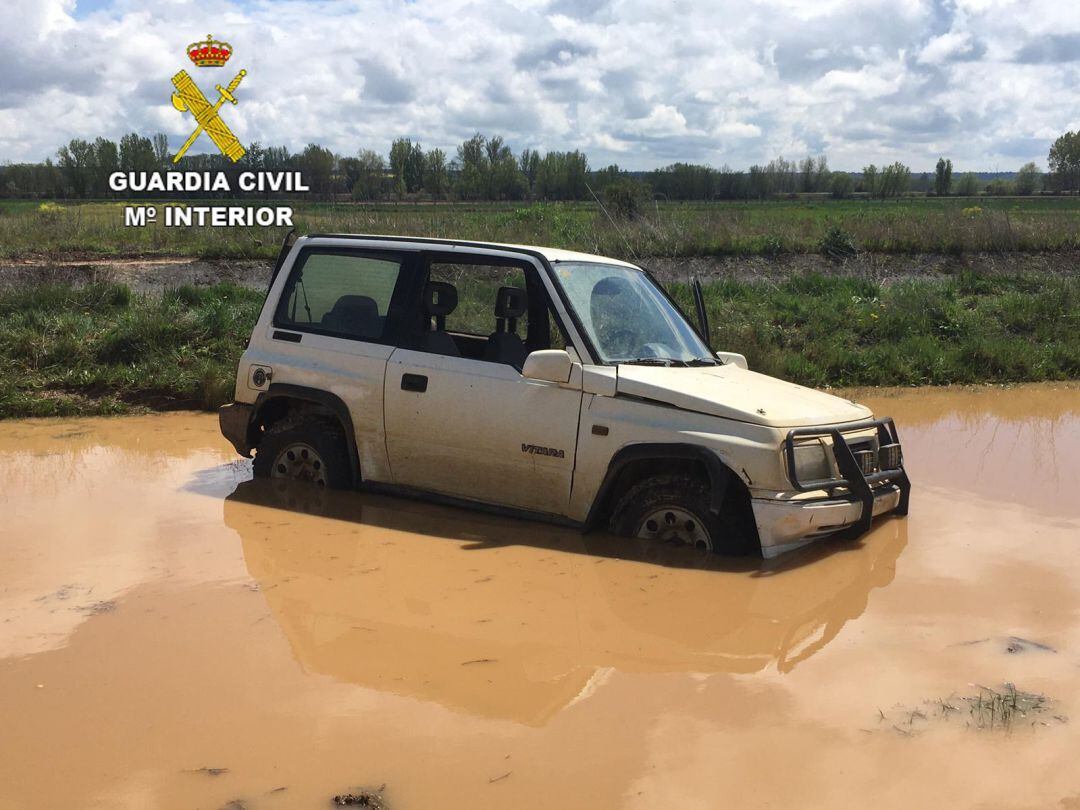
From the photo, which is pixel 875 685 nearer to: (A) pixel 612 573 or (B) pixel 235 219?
(A) pixel 612 573

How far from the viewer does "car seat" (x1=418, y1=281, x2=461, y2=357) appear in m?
6.73

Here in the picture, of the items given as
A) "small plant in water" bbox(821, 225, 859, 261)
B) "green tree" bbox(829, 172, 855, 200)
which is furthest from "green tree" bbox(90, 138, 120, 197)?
"green tree" bbox(829, 172, 855, 200)

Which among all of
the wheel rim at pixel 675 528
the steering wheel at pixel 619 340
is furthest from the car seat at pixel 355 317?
the wheel rim at pixel 675 528

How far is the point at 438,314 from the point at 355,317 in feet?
1.85

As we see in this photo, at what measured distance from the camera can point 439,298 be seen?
273 inches

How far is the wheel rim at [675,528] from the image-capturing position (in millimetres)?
5934

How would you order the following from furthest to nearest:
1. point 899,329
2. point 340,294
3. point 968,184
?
point 968,184 → point 899,329 → point 340,294

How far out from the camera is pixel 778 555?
6.16 metres

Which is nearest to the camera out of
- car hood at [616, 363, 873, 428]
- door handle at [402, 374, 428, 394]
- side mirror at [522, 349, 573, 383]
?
car hood at [616, 363, 873, 428]

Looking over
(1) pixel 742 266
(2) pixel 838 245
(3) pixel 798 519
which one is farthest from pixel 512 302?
(2) pixel 838 245

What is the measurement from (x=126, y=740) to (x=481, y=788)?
4.41 ft

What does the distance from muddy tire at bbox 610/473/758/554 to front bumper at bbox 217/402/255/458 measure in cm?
277

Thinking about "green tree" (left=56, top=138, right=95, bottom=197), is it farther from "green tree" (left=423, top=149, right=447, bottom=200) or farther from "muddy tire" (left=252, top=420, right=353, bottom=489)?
"muddy tire" (left=252, top=420, right=353, bottom=489)

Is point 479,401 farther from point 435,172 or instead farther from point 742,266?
point 435,172
